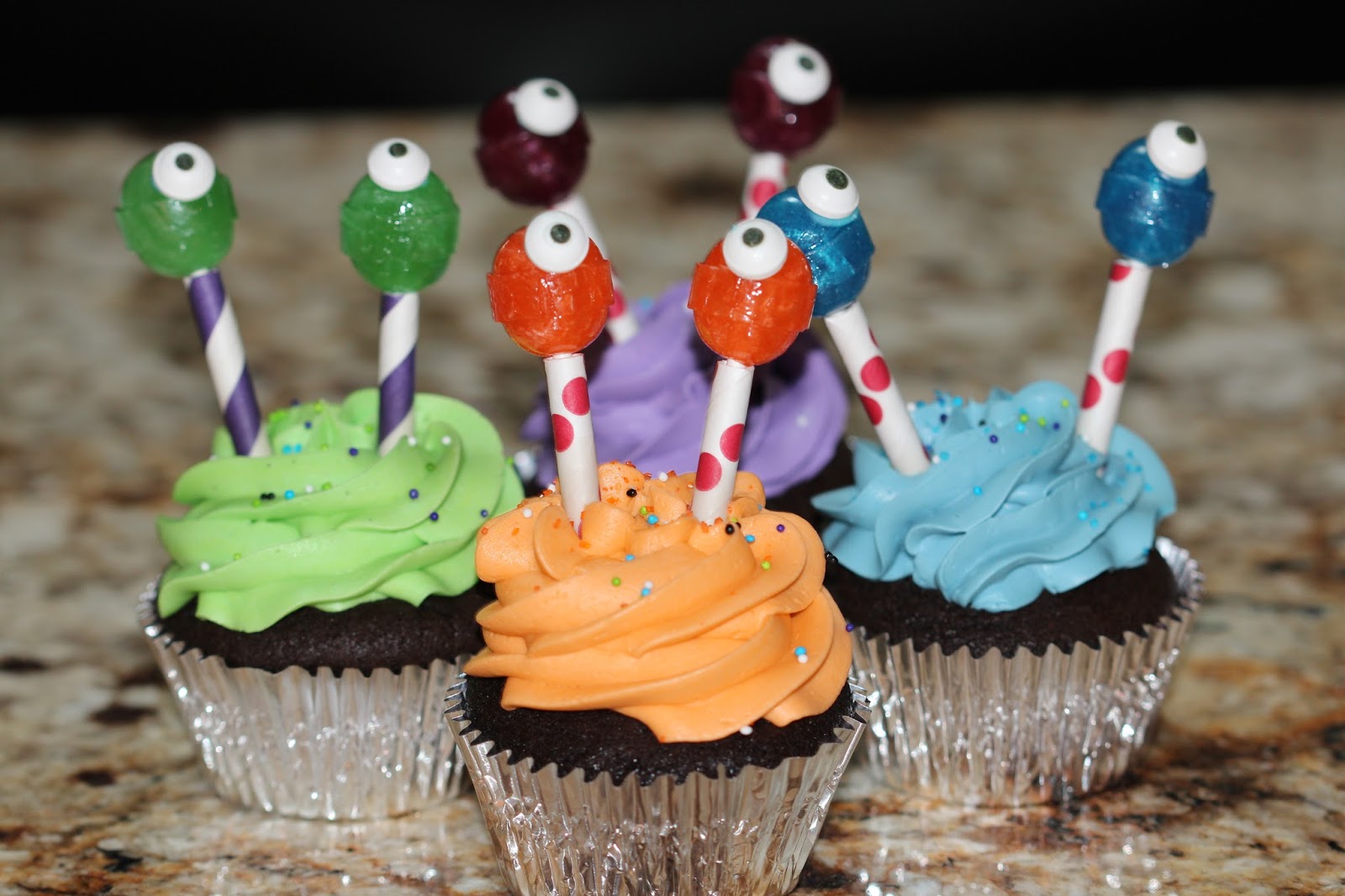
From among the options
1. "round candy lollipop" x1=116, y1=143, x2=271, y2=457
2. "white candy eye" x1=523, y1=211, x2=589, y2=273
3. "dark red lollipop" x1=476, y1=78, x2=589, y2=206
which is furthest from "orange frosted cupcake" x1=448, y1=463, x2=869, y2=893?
"dark red lollipop" x1=476, y1=78, x2=589, y2=206

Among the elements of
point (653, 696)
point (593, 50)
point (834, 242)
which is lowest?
point (653, 696)

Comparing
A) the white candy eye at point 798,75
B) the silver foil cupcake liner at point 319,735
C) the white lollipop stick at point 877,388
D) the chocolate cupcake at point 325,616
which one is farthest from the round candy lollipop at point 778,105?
the silver foil cupcake liner at point 319,735

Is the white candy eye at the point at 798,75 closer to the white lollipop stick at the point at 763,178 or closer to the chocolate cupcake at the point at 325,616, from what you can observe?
the white lollipop stick at the point at 763,178

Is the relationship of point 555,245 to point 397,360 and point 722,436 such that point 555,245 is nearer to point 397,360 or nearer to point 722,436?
point 722,436

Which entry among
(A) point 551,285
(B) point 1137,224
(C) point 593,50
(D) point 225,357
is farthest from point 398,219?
(C) point 593,50

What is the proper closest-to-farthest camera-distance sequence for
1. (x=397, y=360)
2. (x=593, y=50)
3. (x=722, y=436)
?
(x=722, y=436), (x=397, y=360), (x=593, y=50)

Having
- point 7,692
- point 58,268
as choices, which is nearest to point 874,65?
point 58,268

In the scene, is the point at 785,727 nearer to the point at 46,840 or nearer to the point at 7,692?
the point at 46,840
